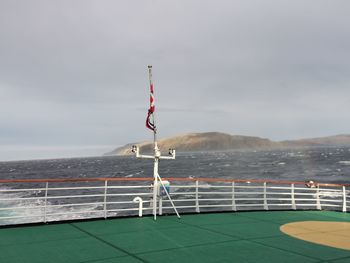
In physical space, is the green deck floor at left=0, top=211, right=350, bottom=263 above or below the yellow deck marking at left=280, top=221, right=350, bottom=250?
above

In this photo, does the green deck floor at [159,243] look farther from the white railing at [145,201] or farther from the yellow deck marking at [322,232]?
the white railing at [145,201]

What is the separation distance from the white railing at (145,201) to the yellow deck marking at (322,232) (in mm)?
801

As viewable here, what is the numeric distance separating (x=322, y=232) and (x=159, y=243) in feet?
15.4

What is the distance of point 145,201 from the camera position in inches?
448

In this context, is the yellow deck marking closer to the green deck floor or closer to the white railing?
the green deck floor

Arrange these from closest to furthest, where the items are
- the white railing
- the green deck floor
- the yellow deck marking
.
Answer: the green deck floor → the yellow deck marking → the white railing

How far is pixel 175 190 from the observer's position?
49.4m

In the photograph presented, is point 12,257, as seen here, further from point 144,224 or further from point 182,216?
point 182,216

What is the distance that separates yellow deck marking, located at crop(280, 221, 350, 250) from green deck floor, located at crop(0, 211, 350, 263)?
358 millimetres

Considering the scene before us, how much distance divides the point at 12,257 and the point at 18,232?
2347 millimetres

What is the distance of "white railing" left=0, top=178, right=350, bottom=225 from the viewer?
10336 millimetres

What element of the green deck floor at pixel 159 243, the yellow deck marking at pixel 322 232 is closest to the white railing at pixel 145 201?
the green deck floor at pixel 159 243

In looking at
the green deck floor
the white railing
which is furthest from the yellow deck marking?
the white railing

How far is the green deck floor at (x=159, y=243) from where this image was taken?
675 cm
